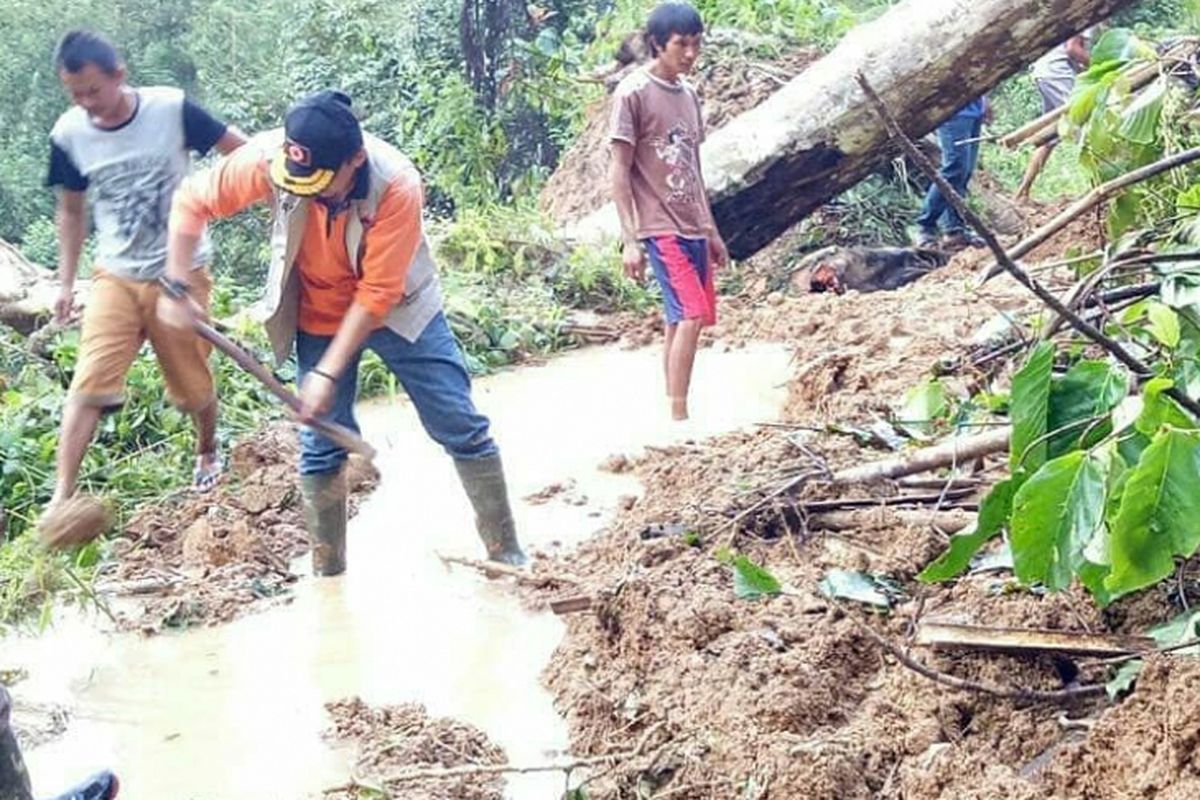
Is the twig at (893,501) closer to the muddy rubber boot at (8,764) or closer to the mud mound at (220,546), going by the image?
the mud mound at (220,546)

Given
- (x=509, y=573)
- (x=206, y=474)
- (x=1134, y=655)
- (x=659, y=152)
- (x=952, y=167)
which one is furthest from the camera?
(x=952, y=167)

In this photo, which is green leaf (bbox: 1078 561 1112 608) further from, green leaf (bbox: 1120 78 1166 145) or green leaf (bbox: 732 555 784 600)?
green leaf (bbox: 1120 78 1166 145)

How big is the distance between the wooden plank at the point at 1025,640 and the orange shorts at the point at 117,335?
122 inches

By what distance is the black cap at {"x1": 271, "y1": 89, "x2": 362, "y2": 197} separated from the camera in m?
4.05

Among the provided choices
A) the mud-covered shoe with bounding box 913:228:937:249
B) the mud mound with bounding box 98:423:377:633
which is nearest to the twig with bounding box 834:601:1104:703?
the mud mound with bounding box 98:423:377:633

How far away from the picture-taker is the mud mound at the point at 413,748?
3408mm

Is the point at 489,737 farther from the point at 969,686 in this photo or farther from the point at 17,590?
the point at 17,590

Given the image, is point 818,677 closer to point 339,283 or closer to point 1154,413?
point 1154,413

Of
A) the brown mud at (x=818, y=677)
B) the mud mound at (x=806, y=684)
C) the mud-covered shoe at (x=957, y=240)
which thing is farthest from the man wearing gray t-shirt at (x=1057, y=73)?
the mud mound at (x=806, y=684)

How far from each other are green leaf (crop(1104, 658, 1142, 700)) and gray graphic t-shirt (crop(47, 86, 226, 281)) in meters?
3.65

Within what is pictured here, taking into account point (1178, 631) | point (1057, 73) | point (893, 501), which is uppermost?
point (1178, 631)

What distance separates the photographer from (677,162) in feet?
20.0

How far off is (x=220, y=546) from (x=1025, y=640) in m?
3.31

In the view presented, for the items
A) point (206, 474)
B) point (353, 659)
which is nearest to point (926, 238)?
point (206, 474)
